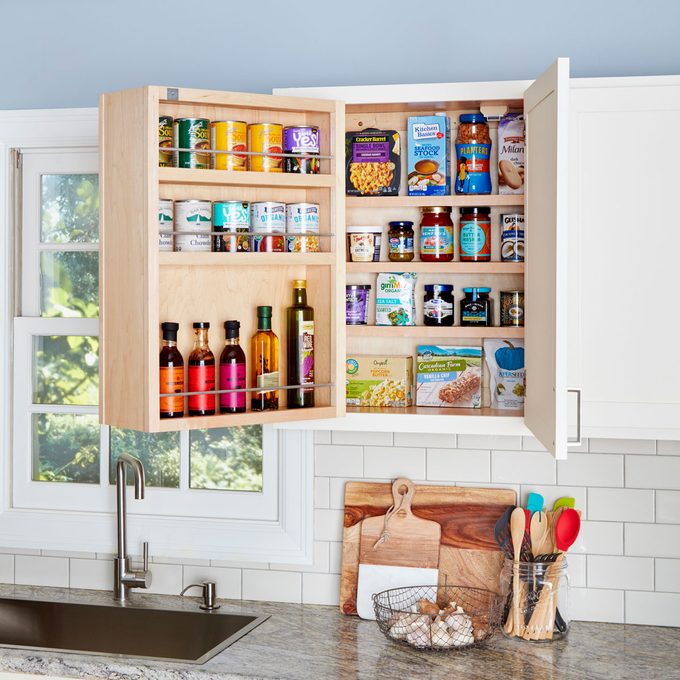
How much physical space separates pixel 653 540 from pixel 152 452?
1517mm

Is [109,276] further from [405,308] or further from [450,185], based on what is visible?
[450,185]

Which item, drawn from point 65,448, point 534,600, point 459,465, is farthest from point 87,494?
point 534,600

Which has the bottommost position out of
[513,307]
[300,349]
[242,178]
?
[300,349]

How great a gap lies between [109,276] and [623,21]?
1.56 metres

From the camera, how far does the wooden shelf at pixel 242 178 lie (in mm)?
2186

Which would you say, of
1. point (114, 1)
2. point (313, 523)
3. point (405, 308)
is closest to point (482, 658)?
point (313, 523)

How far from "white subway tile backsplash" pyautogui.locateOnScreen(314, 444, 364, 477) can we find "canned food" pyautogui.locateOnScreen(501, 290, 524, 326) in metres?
0.60

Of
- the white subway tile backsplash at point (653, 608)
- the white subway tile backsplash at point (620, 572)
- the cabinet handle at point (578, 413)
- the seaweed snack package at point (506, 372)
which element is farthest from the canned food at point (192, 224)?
the white subway tile backsplash at point (653, 608)

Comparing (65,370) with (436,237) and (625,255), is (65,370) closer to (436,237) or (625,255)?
(436,237)

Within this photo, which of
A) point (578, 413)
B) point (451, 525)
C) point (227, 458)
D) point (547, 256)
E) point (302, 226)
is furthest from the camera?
point (227, 458)

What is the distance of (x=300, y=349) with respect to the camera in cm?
240

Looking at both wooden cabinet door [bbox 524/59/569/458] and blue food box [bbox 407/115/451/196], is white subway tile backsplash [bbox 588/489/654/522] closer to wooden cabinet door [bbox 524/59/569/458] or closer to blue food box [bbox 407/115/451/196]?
wooden cabinet door [bbox 524/59/569/458]

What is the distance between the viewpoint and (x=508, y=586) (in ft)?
7.89

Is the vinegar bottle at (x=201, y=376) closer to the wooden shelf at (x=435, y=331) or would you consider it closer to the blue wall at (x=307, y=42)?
the wooden shelf at (x=435, y=331)
